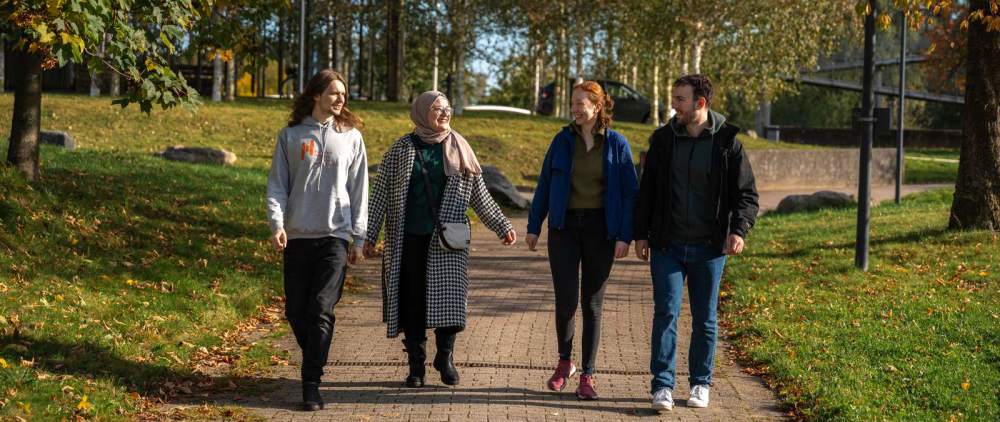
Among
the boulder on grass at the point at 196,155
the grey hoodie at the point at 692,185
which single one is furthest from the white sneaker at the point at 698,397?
the boulder on grass at the point at 196,155

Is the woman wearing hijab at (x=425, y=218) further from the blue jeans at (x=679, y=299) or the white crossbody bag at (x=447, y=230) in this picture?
the blue jeans at (x=679, y=299)

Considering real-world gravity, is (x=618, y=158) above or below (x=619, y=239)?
above

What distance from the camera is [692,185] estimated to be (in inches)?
220

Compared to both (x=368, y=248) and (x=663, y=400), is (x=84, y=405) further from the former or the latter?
Answer: (x=663, y=400)

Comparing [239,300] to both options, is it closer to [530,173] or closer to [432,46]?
[530,173]

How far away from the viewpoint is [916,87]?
60812 millimetres

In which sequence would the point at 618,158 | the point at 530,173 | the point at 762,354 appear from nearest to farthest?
the point at 618,158 < the point at 762,354 < the point at 530,173

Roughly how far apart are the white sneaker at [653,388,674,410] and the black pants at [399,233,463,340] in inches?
45.8

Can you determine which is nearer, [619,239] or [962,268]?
[619,239]

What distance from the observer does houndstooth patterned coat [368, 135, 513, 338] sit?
5.80m

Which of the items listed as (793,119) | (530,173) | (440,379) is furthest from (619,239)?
(793,119)

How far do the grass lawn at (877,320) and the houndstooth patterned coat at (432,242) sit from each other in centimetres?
197

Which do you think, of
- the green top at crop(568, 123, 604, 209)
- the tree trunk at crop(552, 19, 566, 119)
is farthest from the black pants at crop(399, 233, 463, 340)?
the tree trunk at crop(552, 19, 566, 119)

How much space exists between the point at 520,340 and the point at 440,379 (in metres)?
1.39
